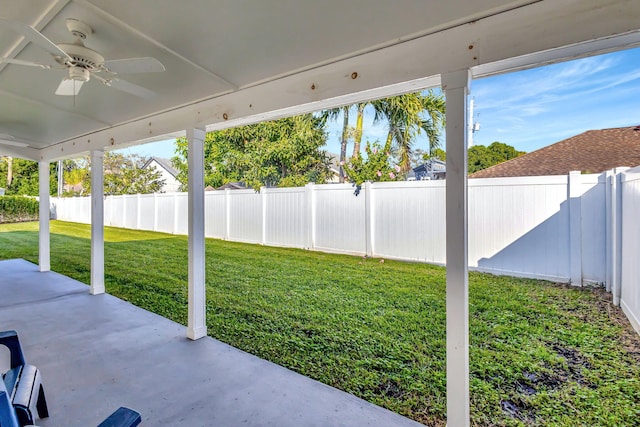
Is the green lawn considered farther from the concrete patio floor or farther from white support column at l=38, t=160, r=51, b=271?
white support column at l=38, t=160, r=51, b=271

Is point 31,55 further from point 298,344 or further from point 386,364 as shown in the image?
point 386,364

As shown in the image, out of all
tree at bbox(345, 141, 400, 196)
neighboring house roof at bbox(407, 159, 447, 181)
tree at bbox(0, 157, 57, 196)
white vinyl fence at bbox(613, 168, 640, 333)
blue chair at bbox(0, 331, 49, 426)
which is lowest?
blue chair at bbox(0, 331, 49, 426)

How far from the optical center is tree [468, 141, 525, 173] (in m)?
14.4

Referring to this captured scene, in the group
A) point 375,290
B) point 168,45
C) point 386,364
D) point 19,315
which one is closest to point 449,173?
point 386,364

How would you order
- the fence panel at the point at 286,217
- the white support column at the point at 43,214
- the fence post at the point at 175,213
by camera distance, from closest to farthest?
1. the white support column at the point at 43,214
2. the fence panel at the point at 286,217
3. the fence post at the point at 175,213

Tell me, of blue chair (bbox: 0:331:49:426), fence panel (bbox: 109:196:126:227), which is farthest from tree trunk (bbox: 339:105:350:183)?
fence panel (bbox: 109:196:126:227)

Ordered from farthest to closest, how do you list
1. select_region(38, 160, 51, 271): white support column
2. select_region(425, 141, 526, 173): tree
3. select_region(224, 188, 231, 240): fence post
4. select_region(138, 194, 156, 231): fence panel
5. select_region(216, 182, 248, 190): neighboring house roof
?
select_region(425, 141, 526, 173): tree < select_region(216, 182, 248, 190): neighboring house roof < select_region(138, 194, 156, 231): fence panel < select_region(224, 188, 231, 240): fence post < select_region(38, 160, 51, 271): white support column

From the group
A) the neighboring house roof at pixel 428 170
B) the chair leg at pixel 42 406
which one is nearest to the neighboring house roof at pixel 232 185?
the neighboring house roof at pixel 428 170

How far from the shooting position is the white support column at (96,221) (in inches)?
189

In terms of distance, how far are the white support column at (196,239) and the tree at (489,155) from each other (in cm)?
1332

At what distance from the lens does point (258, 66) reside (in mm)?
2439

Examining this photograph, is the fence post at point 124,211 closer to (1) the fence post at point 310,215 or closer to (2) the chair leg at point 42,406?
(1) the fence post at point 310,215

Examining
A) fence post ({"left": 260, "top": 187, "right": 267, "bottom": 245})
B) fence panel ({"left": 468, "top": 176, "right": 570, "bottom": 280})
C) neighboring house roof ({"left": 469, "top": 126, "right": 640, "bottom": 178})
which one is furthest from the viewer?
fence post ({"left": 260, "top": 187, "right": 267, "bottom": 245})

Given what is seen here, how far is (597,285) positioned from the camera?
4391 mm
